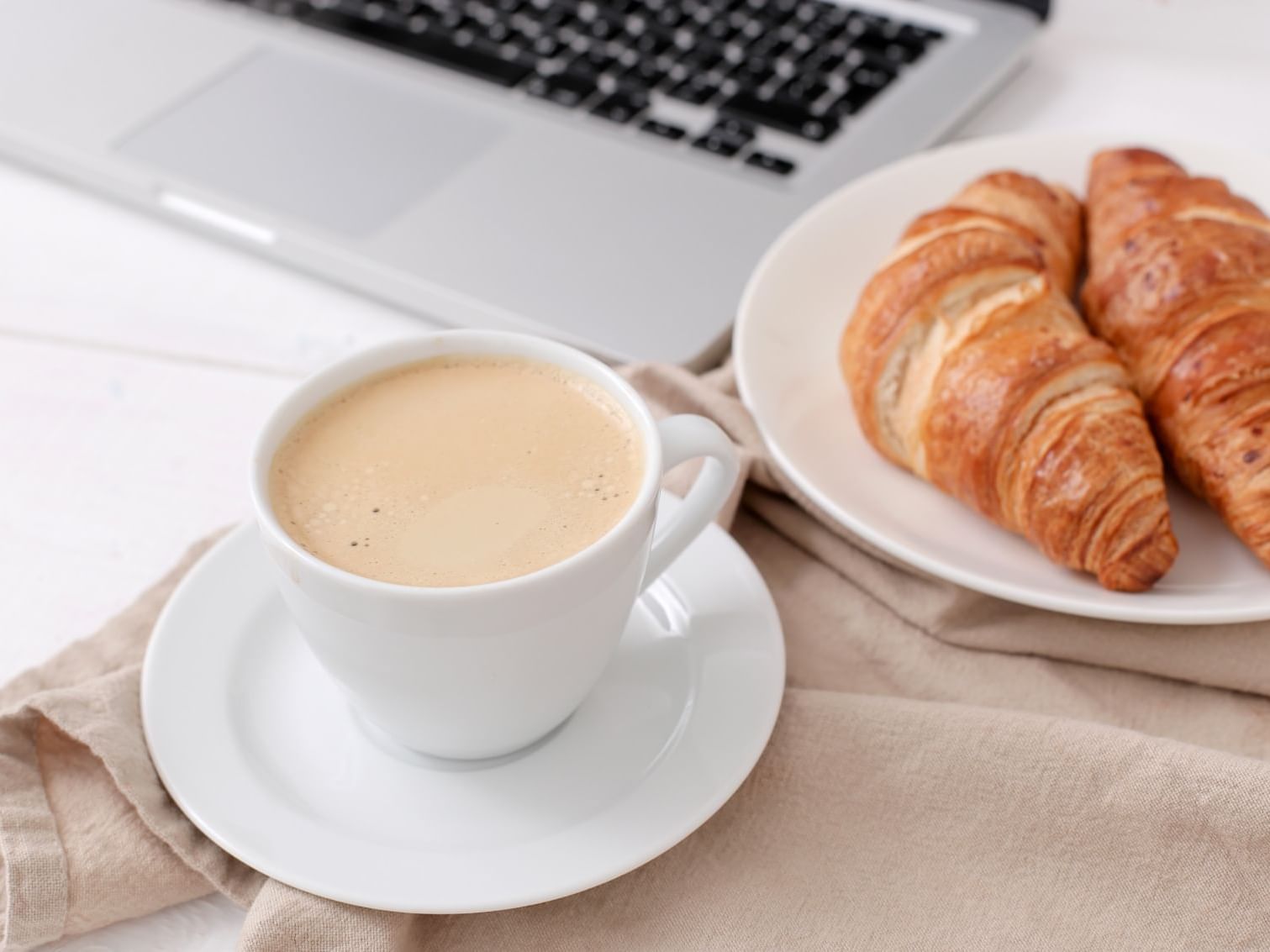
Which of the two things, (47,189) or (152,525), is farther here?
(47,189)

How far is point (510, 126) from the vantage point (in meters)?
1.28

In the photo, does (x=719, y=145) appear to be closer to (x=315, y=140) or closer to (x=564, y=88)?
(x=564, y=88)

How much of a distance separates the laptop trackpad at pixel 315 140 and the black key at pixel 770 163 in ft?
0.82

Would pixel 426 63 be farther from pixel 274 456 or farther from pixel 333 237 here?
pixel 274 456

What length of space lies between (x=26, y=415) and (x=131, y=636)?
303mm

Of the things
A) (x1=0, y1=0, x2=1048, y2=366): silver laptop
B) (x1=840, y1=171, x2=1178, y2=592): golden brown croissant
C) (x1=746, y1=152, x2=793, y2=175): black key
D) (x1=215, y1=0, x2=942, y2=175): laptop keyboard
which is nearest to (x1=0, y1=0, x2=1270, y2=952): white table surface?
(x1=0, y1=0, x2=1048, y2=366): silver laptop

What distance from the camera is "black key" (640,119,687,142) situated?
1267 millimetres

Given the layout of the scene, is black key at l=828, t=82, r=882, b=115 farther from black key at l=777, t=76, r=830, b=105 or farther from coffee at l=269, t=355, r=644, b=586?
coffee at l=269, t=355, r=644, b=586

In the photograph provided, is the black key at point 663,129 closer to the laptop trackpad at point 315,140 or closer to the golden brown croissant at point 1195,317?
the laptop trackpad at point 315,140

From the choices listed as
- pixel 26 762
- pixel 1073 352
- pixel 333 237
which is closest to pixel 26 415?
pixel 333 237

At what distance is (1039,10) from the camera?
144 centimetres

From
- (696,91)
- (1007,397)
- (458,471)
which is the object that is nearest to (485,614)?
(458,471)

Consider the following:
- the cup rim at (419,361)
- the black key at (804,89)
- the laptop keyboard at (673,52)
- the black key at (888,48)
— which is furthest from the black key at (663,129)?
the cup rim at (419,361)

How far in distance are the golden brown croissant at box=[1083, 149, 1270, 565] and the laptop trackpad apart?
590 millimetres
